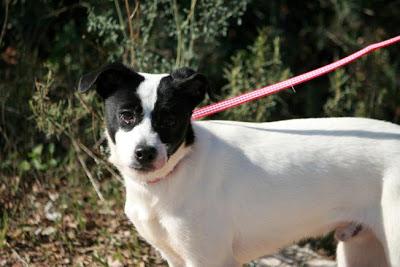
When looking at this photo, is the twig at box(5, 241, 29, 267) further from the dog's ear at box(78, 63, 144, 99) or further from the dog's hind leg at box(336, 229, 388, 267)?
the dog's hind leg at box(336, 229, 388, 267)

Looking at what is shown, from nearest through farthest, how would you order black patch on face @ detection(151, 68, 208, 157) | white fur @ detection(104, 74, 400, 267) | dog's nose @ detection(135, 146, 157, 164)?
1. dog's nose @ detection(135, 146, 157, 164)
2. black patch on face @ detection(151, 68, 208, 157)
3. white fur @ detection(104, 74, 400, 267)

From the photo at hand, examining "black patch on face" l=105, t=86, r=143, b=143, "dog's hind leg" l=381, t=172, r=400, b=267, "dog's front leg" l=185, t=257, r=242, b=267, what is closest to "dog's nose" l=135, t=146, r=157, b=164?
"black patch on face" l=105, t=86, r=143, b=143

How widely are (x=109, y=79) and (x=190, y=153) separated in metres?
0.49

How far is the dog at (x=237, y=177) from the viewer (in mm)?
3328

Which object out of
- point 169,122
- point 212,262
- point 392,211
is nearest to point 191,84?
point 169,122

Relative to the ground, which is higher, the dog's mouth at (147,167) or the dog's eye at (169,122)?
the dog's eye at (169,122)

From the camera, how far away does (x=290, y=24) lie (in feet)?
23.4

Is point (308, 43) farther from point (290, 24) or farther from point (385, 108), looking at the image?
point (385, 108)

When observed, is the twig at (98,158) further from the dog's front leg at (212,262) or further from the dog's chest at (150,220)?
the dog's front leg at (212,262)

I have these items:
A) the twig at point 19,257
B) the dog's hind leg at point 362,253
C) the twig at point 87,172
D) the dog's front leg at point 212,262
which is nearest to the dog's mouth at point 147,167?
the dog's front leg at point 212,262

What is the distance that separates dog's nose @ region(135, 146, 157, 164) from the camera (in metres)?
3.14

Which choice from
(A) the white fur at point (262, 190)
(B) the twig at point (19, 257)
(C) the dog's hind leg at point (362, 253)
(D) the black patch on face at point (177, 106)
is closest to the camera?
(D) the black patch on face at point (177, 106)

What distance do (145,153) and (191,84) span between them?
1.49ft

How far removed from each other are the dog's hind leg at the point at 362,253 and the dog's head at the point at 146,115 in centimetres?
111
